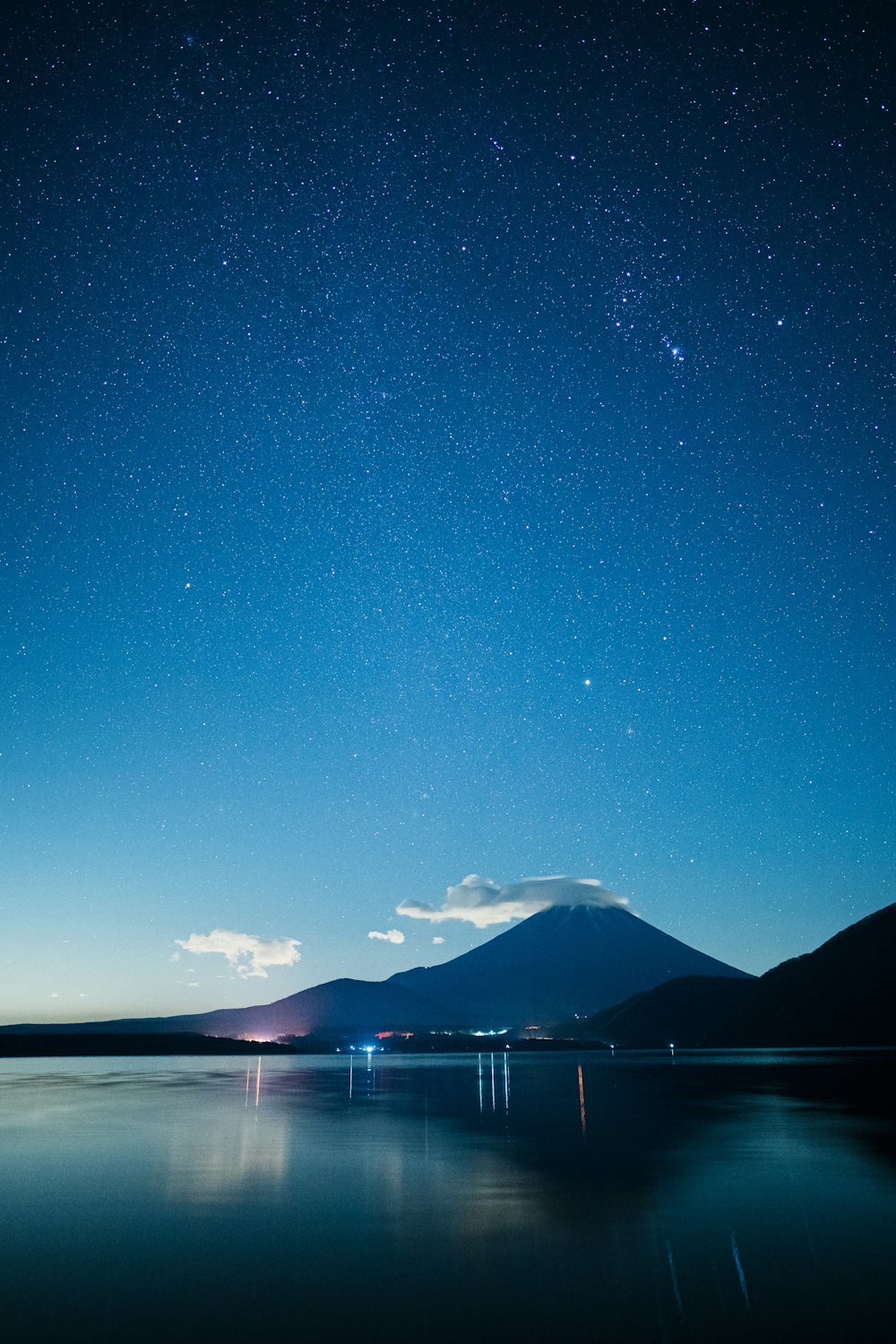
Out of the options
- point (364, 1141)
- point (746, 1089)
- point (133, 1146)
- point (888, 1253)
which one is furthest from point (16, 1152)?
point (746, 1089)

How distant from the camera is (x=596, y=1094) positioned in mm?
55438

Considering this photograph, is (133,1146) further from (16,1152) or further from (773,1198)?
(773,1198)

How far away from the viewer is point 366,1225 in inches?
625

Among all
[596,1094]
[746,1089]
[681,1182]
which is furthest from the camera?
[746,1089]

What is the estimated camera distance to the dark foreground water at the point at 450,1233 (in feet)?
34.4

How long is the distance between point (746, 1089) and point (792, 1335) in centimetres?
5542

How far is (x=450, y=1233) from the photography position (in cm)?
1505

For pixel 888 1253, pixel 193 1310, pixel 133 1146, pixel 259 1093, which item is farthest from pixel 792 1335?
pixel 259 1093

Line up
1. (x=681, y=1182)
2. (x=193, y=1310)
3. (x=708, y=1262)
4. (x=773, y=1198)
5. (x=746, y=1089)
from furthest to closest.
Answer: (x=746, y=1089), (x=681, y=1182), (x=773, y=1198), (x=708, y=1262), (x=193, y=1310)

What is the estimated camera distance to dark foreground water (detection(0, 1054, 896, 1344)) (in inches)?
413

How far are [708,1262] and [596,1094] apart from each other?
4592 centimetres

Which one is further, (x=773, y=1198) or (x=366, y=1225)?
(x=773, y=1198)

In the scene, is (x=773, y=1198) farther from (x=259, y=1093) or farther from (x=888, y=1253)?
(x=259, y=1093)

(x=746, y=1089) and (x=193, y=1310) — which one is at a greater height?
(x=193, y=1310)
